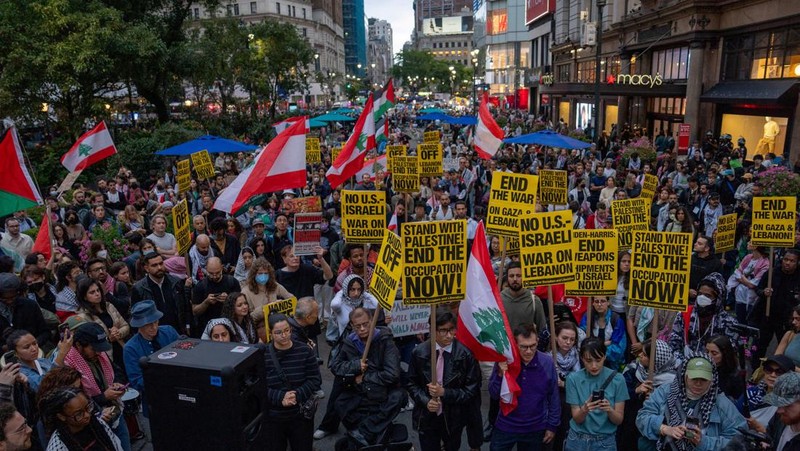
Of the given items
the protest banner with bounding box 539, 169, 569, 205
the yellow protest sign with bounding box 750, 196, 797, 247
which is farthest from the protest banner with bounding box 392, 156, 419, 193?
the yellow protest sign with bounding box 750, 196, 797, 247

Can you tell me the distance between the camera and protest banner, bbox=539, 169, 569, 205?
1112 centimetres

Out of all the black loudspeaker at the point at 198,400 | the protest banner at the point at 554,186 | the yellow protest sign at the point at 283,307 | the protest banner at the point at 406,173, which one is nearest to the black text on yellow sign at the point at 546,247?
the yellow protest sign at the point at 283,307

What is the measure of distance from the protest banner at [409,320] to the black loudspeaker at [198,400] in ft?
11.2

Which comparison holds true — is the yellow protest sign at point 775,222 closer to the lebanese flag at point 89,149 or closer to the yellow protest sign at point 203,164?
the yellow protest sign at point 203,164

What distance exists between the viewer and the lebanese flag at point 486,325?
16.8 feet

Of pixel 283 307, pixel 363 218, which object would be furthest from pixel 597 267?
pixel 283 307

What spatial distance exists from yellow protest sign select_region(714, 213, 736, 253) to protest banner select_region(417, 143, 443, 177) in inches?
250

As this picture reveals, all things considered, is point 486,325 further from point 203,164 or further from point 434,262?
point 203,164

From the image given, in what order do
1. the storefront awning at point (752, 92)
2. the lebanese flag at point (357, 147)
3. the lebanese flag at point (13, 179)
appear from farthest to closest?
1. the storefront awning at point (752, 92)
2. the lebanese flag at point (357, 147)
3. the lebanese flag at point (13, 179)

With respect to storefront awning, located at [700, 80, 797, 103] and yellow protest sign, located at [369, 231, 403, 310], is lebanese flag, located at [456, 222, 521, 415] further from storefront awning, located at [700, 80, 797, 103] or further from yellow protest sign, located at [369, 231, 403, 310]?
storefront awning, located at [700, 80, 797, 103]

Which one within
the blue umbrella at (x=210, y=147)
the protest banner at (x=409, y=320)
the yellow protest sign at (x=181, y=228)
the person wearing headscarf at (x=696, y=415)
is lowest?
the protest banner at (x=409, y=320)

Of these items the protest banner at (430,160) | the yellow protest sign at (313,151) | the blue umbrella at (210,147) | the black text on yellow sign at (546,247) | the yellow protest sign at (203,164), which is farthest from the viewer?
the yellow protest sign at (313,151)

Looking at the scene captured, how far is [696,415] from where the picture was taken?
439cm

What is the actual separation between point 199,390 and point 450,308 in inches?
170
